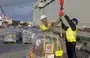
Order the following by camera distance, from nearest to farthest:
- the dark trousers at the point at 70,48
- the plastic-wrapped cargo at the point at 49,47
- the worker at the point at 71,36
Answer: the plastic-wrapped cargo at the point at 49,47, the worker at the point at 71,36, the dark trousers at the point at 70,48

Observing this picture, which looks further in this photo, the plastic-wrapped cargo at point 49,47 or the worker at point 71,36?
the worker at point 71,36

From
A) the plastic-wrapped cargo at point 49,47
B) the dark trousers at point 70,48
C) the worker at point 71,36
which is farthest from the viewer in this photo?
the dark trousers at point 70,48

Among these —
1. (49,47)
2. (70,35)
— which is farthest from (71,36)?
(49,47)

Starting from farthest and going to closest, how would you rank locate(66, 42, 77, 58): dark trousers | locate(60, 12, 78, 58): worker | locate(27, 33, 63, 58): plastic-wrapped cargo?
locate(66, 42, 77, 58): dark trousers, locate(60, 12, 78, 58): worker, locate(27, 33, 63, 58): plastic-wrapped cargo

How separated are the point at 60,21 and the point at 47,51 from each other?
2.38 meters

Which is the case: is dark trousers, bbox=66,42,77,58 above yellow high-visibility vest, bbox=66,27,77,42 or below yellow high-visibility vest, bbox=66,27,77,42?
below

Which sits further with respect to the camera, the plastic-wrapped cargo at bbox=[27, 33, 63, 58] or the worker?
the worker

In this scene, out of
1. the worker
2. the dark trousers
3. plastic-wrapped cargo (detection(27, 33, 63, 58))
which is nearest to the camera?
plastic-wrapped cargo (detection(27, 33, 63, 58))

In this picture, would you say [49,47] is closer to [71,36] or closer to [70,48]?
[71,36]

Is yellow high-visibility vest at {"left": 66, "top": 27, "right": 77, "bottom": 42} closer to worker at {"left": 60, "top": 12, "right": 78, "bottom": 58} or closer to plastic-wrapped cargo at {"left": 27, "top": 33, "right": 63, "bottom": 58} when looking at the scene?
worker at {"left": 60, "top": 12, "right": 78, "bottom": 58}

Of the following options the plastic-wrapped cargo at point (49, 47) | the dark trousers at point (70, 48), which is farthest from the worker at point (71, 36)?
the plastic-wrapped cargo at point (49, 47)

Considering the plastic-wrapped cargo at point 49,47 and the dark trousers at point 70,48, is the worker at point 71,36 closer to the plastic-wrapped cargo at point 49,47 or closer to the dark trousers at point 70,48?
the dark trousers at point 70,48

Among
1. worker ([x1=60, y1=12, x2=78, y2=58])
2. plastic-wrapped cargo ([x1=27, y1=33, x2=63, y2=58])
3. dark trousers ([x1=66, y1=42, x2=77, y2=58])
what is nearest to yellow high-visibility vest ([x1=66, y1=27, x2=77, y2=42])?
worker ([x1=60, y1=12, x2=78, y2=58])

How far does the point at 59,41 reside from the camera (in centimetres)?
1188
